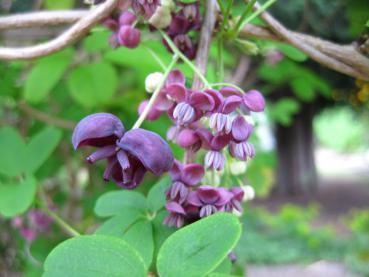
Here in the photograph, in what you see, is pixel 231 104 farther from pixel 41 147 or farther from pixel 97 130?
pixel 41 147

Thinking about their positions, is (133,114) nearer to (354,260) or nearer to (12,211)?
(12,211)

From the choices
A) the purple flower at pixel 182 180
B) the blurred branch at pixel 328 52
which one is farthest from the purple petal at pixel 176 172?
the blurred branch at pixel 328 52

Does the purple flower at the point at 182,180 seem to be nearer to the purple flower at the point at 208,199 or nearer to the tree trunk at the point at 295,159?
the purple flower at the point at 208,199

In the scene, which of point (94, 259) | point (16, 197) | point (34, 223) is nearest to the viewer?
point (94, 259)

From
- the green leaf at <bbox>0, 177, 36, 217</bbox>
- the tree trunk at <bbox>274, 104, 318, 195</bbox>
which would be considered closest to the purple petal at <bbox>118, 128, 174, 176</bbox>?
the green leaf at <bbox>0, 177, 36, 217</bbox>

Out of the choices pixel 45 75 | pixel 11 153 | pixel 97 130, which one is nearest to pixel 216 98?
pixel 97 130

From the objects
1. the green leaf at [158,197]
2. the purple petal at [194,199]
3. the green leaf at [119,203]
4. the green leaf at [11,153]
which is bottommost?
the green leaf at [11,153]
